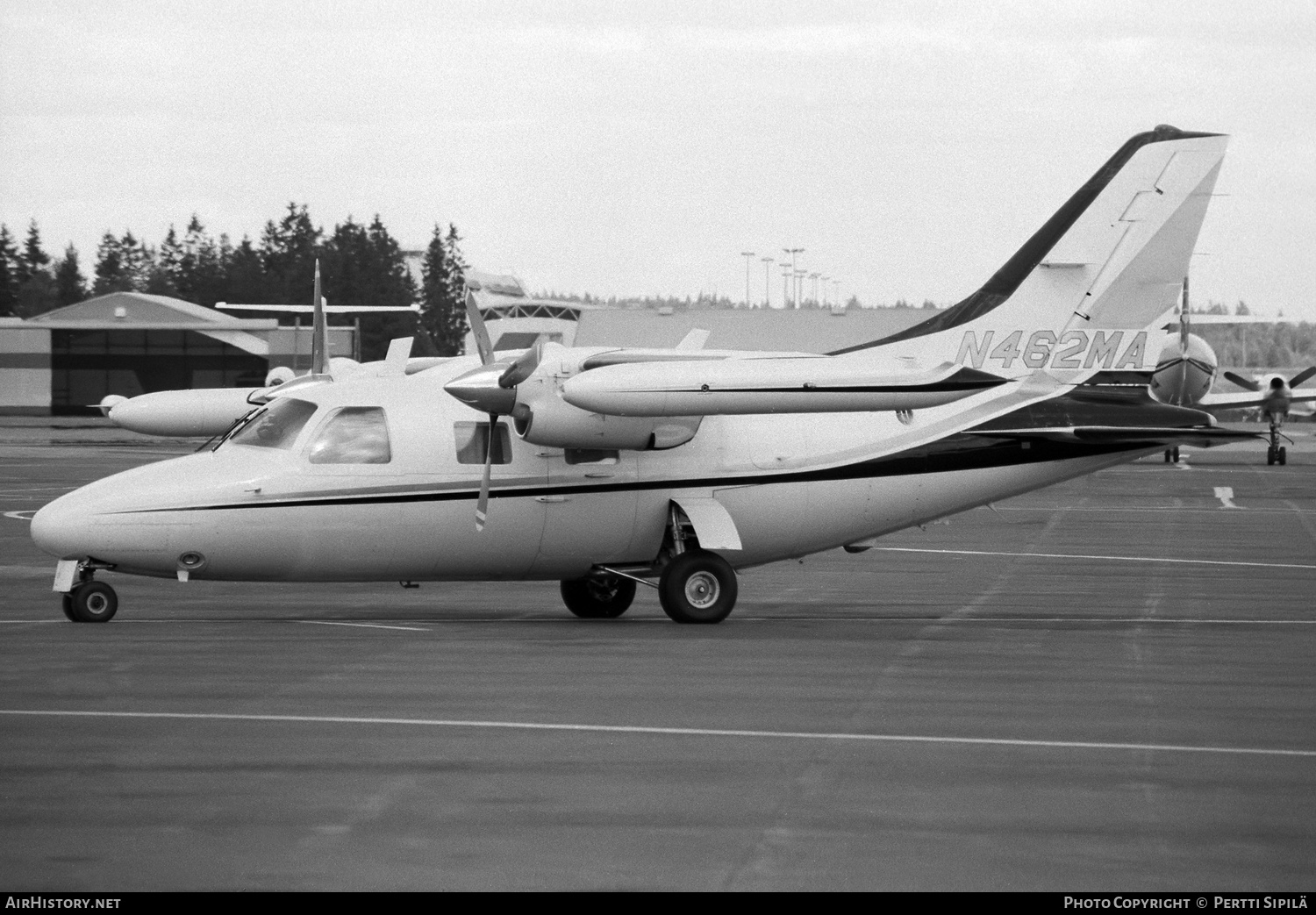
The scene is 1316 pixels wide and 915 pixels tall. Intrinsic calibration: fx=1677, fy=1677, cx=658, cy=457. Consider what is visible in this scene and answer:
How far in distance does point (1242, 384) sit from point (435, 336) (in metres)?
118

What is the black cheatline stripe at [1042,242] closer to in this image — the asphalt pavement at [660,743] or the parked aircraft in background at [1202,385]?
the asphalt pavement at [660,743]

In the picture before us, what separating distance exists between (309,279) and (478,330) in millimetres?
153843

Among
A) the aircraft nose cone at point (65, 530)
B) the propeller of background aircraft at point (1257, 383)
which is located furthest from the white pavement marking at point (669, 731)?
the propeller of background aircraft at point (1257, 383)

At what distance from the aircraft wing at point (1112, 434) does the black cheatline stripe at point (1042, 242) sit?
1.70m

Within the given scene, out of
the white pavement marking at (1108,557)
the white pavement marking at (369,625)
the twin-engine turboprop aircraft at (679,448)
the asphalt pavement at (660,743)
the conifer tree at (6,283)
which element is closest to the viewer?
the asphalt pavement at (660,743)

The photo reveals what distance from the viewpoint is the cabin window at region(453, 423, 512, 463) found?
18.7 metres

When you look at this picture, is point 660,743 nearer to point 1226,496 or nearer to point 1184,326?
point 1226,496

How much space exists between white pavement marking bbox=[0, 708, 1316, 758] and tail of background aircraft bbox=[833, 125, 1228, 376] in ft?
31.4

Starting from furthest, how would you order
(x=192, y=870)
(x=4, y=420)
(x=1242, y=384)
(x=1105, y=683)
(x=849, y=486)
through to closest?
(x=4, y=420) < (x=1242, y=384) < (x=849, y=486) < (x=1105, y=683) < (x=192, y=870)

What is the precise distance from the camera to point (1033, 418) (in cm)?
1978

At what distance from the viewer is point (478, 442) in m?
18.8

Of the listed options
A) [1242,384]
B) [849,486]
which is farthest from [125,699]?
[1242,384]

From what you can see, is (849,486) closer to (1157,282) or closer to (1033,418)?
(1033,418)

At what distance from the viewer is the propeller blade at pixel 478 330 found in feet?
60.6
